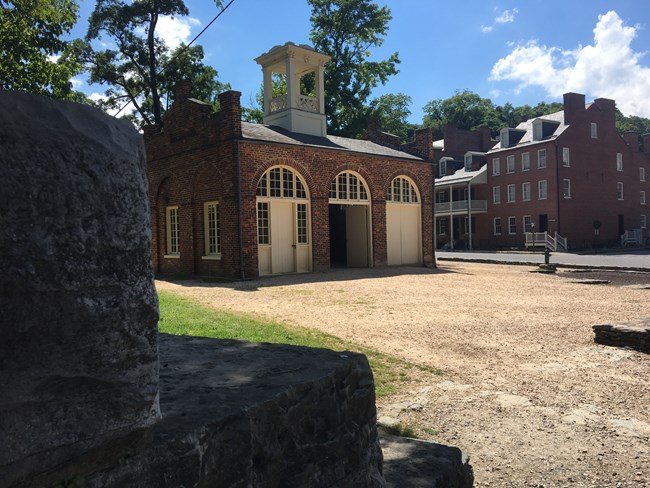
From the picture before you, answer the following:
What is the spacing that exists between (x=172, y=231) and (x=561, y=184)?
29.6 meters

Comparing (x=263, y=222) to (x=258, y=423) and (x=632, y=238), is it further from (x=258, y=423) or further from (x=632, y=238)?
(x=632, y=238)

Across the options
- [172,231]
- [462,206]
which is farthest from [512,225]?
[172,231]

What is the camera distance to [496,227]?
42.8 metres

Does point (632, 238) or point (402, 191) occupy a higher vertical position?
point (402, 191)

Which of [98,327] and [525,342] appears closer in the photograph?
[98,327]

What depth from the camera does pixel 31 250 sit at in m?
1.10

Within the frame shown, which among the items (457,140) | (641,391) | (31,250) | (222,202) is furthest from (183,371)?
(457,140)

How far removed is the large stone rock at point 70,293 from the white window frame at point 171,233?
19.5m

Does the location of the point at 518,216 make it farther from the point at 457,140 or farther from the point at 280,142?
the point at 280,142

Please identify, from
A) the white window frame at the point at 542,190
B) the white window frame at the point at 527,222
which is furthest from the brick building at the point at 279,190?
the white window frame at the point at 527,222

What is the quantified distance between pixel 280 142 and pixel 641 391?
14.1 meters

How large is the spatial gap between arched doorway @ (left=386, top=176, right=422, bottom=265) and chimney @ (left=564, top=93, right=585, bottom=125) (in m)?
23.1

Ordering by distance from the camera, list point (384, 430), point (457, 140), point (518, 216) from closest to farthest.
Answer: point (384, 430) → point (518, 216) → point (457, 140)

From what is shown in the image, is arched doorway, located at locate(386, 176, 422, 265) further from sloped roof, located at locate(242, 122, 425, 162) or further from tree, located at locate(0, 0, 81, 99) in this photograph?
tree, located at locate(0, 0, 81, 99)
